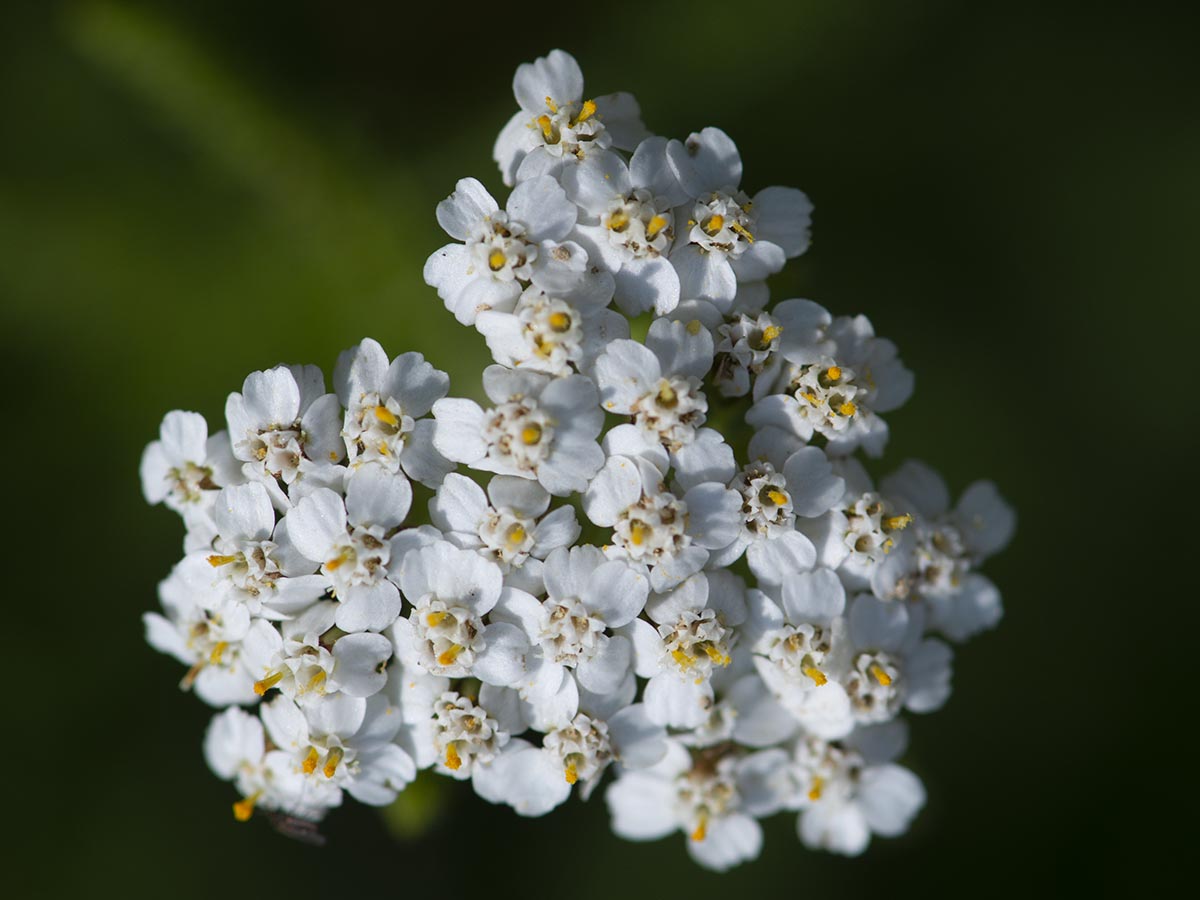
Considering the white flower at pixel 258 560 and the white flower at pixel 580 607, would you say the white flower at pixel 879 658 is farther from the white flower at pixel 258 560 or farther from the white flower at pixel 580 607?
the white flower at pixel 258 560

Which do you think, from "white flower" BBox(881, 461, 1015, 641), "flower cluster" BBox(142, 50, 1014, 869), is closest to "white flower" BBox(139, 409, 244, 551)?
"flower cluster" BBox(142, 50, 1014, 869)

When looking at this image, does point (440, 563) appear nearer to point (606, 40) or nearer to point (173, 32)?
point (173, 32)

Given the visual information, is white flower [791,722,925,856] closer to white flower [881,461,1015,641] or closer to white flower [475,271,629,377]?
white flower [881,461,1015,641]

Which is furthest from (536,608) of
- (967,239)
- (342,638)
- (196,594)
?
(967,239)

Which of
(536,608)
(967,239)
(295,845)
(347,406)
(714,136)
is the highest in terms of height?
(967,239)

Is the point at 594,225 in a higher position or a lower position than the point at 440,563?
higher

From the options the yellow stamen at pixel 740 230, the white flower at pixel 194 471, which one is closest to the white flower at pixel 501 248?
the yellow stamen at pixel 740 230

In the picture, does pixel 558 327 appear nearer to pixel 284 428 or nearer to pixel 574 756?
pixel 284 428
